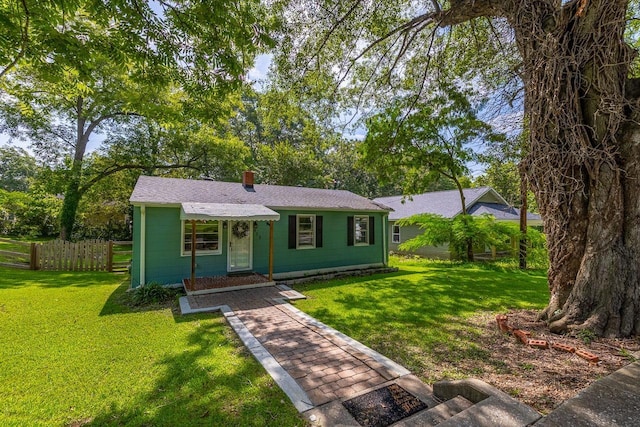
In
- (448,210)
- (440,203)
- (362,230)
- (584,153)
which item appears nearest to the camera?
(584,153)

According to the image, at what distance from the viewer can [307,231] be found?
35.6 feet

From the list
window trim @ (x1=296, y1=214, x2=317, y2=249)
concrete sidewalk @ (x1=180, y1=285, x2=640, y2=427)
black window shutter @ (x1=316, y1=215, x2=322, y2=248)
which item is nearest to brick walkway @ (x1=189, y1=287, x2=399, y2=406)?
concrete sidewalk @ (x1=180, y1=285, x2=640, y2=427)

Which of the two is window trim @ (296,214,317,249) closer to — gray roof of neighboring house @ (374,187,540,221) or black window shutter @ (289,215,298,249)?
black window shutter @ (289,215,298,249)

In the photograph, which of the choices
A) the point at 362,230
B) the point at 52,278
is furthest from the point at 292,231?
the point at 52,278

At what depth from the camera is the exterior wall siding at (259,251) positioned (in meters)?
8.02

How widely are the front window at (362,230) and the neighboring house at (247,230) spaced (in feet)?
0.14

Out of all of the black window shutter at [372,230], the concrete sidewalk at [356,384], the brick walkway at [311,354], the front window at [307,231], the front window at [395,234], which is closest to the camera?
the concrete sidewalk at [356,384]

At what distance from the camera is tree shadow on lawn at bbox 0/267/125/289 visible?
28.6ft

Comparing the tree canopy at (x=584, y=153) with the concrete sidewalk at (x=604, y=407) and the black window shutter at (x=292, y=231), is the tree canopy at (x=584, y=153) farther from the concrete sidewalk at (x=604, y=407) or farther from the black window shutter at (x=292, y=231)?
the black window shutter at (x=292, y=231)

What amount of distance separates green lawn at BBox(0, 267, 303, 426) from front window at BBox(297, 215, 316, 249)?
201 inches

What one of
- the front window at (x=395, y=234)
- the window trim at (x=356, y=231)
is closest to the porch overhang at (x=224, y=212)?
the window trim at (x=356, y=231)

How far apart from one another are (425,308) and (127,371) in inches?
230

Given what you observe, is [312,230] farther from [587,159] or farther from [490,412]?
[490,412]

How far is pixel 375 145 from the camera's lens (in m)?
11.0
